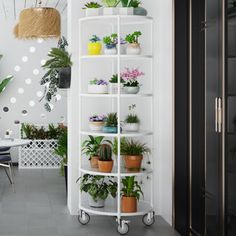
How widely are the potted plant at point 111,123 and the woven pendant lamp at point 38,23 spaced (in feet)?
6.74

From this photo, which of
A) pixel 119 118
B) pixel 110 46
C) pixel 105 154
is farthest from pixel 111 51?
pixel 105 154

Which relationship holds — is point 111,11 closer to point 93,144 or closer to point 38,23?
point 93,144

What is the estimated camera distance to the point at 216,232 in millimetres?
4234

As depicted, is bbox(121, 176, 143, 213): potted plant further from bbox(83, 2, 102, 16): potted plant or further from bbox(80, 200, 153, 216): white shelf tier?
bbox(83, 2, 102, 16): potted plant

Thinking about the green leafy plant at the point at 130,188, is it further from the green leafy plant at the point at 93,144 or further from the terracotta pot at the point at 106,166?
the green leafy plant at the point at 93,144

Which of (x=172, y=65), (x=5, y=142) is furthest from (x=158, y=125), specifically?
(x=5, y=142)

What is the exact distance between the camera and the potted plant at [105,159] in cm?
532

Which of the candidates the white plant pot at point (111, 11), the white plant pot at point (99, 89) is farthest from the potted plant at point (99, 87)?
the white plant pot at point (111, 11)

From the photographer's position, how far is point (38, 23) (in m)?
6.91

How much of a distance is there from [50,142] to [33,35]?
3.05m

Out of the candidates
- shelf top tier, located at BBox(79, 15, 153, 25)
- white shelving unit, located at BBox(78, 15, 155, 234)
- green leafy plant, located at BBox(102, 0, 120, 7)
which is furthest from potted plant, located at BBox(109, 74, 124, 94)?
green leafy plant, located at BBox(102, 0, 120, 7)

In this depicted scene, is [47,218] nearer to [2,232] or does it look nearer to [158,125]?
[2,232]

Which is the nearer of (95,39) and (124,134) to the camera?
(124,134)

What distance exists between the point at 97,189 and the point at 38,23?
8.30 ft
